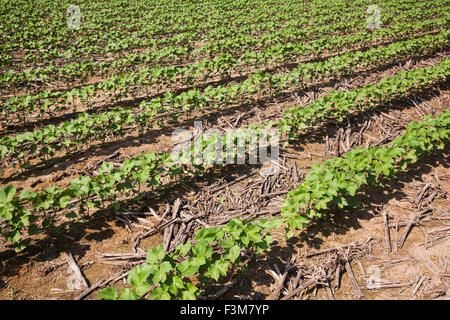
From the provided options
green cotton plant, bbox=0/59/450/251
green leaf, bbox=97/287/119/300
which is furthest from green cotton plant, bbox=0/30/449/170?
green leaf, bbox=97/287/119/300

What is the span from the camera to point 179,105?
8.01 metres

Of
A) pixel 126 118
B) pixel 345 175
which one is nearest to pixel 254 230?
pixel 345 175

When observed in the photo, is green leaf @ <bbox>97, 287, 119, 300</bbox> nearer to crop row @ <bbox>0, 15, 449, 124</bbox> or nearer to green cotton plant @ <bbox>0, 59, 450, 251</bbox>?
green cotton plant @ <bbox>0, 59, 450, 251</bbox>

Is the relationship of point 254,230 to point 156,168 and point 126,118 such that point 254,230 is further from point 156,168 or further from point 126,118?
point 126,118

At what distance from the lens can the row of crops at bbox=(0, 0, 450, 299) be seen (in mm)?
4000

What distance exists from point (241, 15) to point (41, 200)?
19652 millimetres

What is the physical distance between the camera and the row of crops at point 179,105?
13.1ft

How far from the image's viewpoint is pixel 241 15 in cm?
1981

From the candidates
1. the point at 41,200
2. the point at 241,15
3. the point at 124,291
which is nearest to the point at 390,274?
the point at 124,291

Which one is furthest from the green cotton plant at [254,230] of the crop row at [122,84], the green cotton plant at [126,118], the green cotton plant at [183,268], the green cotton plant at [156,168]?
the crop row at [122,84]

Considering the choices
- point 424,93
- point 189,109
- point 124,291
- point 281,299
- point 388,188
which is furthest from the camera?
point 424,93

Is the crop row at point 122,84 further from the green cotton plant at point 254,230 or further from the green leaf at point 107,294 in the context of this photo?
the green leaf at point 107,294

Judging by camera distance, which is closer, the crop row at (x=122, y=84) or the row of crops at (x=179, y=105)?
the row of crops at (x=179, y=105)

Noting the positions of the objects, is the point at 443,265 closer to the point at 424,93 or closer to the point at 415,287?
the point at 415,287
